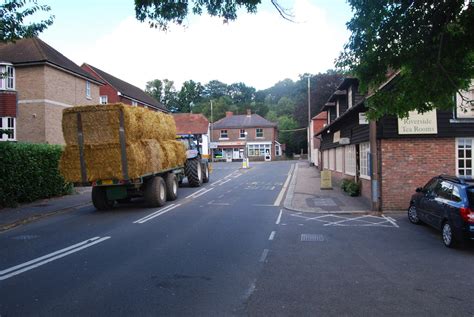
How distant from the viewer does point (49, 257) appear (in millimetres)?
8258

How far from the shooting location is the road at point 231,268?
17.9 ft

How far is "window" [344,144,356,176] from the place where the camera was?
19.6 metres

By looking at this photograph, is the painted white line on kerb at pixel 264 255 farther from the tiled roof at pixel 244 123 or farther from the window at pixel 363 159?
the tiled roof at pixel 244 123

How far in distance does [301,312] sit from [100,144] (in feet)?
33.0

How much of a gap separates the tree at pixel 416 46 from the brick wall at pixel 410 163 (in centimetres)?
589

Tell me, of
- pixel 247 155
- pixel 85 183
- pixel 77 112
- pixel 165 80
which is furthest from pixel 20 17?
pixel 165 80

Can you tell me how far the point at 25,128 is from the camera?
2753 centimetres

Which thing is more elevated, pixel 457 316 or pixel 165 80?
pixel 165 80

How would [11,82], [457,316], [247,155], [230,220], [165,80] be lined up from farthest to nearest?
1. [165,80]
2. [247,155]
3. [11,82]
4. [230,220]
5. [457,316]

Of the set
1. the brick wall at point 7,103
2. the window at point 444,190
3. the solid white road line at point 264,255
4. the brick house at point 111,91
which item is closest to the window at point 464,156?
the window at point 444,190

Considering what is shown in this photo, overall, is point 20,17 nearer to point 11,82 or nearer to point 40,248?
point 40,248

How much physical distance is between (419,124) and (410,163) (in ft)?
4.42

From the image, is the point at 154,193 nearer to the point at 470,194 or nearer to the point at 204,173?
the point at 470,194

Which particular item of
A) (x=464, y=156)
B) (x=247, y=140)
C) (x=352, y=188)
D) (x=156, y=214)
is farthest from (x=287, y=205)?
(x=247, y=140)
